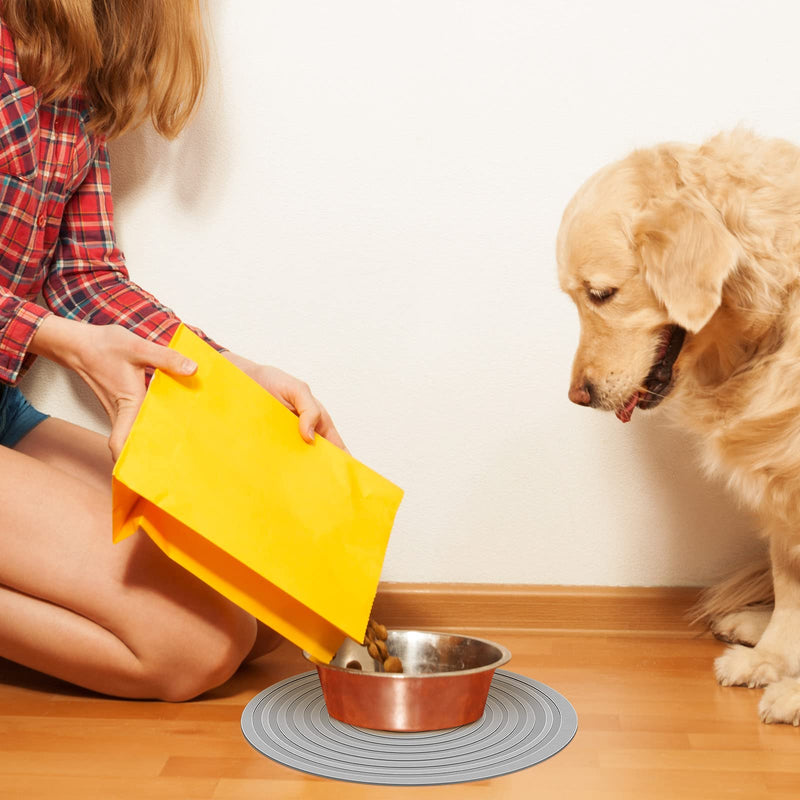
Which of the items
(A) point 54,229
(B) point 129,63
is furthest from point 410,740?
(B) point 129,63

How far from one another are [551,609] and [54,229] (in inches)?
39.8

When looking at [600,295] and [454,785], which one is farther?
[600,295]

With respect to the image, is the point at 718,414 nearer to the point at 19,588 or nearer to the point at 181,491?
the point at 181,491

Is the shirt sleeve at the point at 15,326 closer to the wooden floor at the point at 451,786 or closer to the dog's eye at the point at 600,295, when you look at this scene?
the wooden floor at the point at 451,786

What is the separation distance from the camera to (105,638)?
1208 millimetres

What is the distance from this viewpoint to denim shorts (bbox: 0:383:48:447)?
1.43 metres

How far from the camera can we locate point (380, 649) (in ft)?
3.92

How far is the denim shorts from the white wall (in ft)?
0.43

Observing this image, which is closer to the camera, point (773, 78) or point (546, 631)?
point (773, 78)

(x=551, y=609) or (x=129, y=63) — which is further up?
(x=129, y=63)

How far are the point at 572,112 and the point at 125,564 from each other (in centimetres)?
96

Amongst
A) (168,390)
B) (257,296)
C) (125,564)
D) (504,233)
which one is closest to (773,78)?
(504,233)

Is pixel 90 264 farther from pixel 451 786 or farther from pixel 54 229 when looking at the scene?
pixel 451 786

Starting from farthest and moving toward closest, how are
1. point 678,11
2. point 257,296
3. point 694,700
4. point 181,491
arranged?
point 257,296 < point 678,11 < point 694,700 < point 181,491
